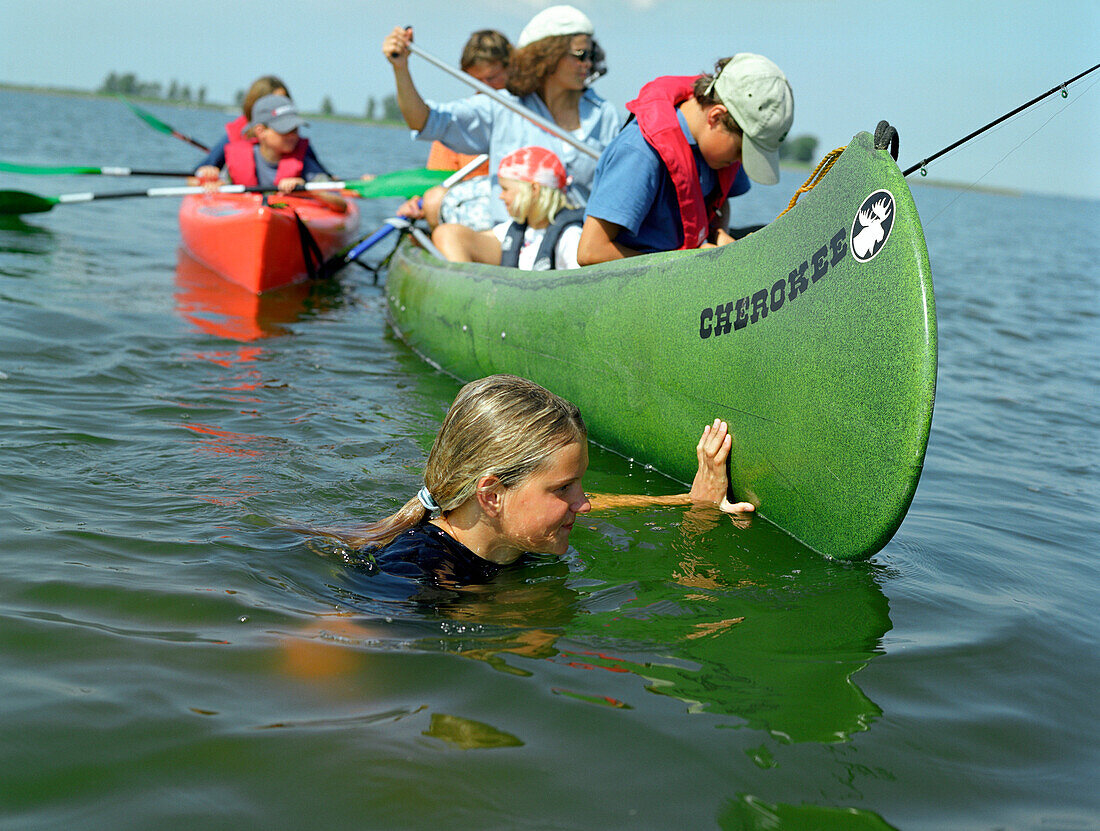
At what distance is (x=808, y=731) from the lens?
205cm

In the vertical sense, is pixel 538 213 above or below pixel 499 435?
above

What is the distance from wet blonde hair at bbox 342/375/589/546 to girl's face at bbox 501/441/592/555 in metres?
0.02

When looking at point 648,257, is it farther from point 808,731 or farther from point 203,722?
point 203,722

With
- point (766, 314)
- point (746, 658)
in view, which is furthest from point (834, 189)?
point (746, 658)

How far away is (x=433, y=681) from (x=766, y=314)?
65.4 inches

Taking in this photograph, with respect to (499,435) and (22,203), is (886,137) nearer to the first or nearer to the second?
(499,435)

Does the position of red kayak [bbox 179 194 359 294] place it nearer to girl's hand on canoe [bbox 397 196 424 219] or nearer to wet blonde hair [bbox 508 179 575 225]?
girl's hand on canoe [bbox 397 196 424 219]

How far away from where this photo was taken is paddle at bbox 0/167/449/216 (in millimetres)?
7938

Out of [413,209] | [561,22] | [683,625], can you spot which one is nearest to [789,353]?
[683,625]

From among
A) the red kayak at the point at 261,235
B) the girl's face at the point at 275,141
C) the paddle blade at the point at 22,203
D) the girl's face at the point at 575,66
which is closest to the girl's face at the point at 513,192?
the girl's face at the point at 575,66

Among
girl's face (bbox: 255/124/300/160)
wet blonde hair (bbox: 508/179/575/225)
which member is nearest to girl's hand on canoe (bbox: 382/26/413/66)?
wet blonde hair (bbox: 508/179/575/225)

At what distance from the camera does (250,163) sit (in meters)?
9.09

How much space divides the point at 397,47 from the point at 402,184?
2069 millimetres

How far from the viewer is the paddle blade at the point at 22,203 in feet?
31.1
